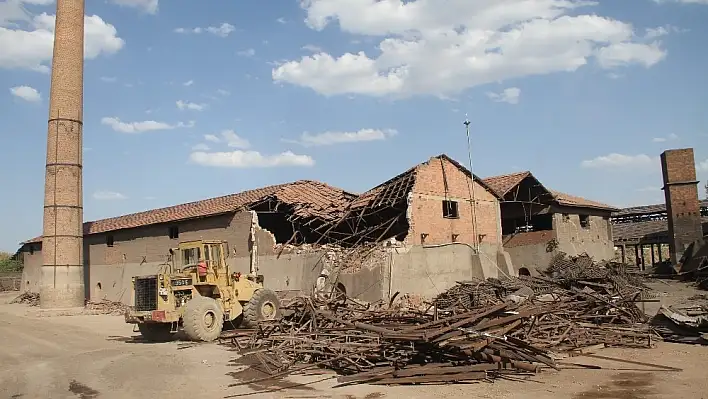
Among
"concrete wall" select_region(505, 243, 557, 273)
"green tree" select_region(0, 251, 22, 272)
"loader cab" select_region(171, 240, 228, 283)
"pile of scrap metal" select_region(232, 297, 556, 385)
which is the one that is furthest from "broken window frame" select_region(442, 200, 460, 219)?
"green tree" select_region(0, 251, 22, 272)

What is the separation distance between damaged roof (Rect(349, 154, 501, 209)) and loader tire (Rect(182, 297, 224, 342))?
331 inches

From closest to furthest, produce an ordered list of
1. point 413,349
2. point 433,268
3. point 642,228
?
point 413,349 → point 433,268 → point 642,228

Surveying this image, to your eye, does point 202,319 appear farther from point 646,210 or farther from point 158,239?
point 646,210

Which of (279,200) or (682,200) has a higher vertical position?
(279,200)

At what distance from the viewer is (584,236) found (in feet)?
95.9

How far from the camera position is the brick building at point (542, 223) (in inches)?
1058

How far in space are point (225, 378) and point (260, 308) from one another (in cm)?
638

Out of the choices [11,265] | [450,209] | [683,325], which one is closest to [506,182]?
[450,209]

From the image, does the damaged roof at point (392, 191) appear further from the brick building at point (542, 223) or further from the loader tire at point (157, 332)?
the loader tire at point (157, 332)

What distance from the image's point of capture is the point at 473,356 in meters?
9.40

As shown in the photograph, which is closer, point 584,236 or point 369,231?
point 369,231

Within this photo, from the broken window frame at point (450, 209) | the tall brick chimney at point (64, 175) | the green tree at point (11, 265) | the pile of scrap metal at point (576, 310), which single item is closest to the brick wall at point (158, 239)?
the tall brick chimney at point (64, 175)

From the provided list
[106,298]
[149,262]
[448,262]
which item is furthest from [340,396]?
[106,298]

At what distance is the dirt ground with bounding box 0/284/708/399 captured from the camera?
8.52 metres
